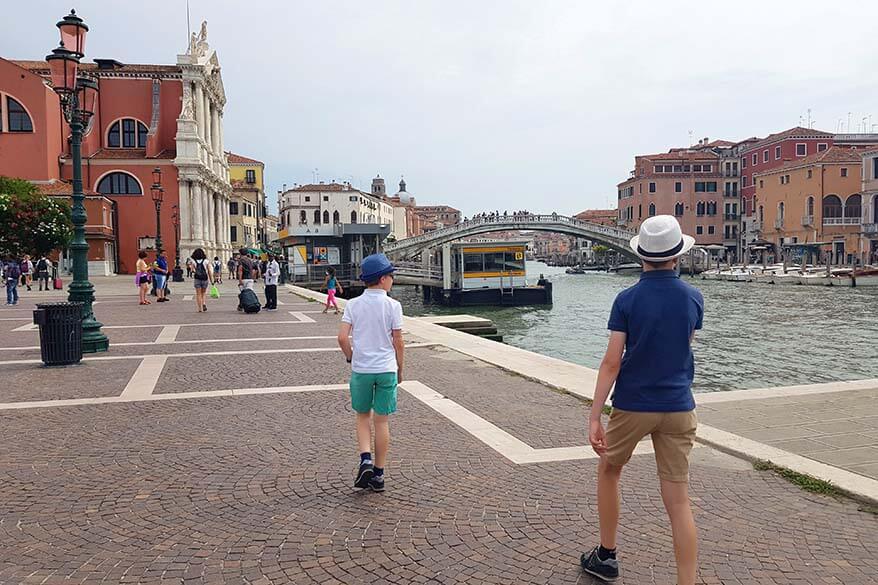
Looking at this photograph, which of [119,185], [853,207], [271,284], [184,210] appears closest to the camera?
[271,284]

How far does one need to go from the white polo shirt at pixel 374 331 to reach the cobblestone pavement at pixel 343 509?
34.5 inches

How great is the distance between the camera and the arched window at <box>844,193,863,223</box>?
68500 mm

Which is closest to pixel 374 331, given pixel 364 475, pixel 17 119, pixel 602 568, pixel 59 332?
pixel 364 475

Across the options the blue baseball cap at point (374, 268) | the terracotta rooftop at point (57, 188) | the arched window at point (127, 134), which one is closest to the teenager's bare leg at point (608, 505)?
the blue baseball cap at point (374, 268)

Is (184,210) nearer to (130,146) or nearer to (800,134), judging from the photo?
(130,146)

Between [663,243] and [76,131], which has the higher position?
[76,131]

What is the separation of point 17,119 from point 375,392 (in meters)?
51.7

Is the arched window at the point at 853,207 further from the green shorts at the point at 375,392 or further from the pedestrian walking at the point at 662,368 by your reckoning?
the pedestrian walking at the point at 662,368

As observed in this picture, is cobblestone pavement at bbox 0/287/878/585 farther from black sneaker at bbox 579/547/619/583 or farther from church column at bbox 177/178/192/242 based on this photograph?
church column at bbox 177/178/192/242

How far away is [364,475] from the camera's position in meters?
4.88

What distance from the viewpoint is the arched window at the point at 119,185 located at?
50156 mm

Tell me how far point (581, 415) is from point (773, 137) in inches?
3392

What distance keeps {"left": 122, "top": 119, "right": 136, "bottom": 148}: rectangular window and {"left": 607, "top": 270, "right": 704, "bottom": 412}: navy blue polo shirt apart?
5721 cm

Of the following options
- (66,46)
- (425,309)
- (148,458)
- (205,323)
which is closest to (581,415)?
(148,458)
